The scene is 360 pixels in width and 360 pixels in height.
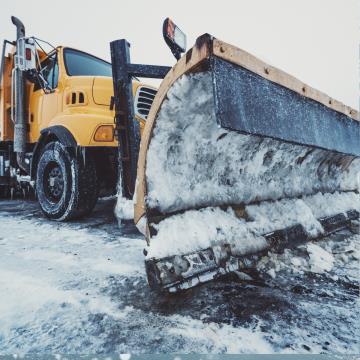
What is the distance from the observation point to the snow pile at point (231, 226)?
1.47 meters

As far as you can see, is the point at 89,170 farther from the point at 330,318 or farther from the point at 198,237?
the point at 330,318

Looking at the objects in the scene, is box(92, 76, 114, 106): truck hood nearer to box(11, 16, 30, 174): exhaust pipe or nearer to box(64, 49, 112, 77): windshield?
box(64, 49, 112, 77): windshield

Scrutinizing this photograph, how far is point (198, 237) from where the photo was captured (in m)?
1.54

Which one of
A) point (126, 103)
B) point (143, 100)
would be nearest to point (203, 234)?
point (126, 103)

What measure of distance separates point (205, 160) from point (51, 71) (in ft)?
10.2

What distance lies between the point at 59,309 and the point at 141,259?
2.38ft

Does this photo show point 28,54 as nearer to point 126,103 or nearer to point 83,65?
point 83,65

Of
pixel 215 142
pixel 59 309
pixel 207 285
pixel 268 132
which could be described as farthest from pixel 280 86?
pixel 59 309

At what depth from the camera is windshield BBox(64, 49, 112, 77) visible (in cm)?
378

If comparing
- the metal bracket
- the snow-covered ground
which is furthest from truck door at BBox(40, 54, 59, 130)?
the snow-covered ground

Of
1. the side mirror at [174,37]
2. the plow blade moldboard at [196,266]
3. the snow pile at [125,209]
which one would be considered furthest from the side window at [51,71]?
the plow blade moldboard at [196,266]

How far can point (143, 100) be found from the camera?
11.5ft

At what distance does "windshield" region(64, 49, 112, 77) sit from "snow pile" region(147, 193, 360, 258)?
2.97 metres

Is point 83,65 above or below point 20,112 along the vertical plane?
above
